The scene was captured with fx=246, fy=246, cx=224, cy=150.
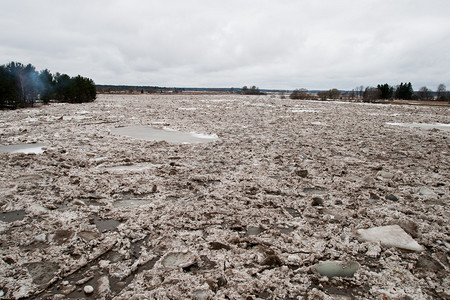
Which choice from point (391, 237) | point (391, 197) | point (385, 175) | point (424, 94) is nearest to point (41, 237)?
point (391, 237)

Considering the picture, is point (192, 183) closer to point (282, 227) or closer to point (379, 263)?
point (282, 227)

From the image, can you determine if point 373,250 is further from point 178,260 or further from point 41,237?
point 41,237

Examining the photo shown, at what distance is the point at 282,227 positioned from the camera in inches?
115

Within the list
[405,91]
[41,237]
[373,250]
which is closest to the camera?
[373,250]

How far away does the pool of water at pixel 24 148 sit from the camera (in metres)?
6.29

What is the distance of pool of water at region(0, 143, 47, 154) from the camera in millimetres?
6293

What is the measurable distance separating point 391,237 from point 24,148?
8306mm

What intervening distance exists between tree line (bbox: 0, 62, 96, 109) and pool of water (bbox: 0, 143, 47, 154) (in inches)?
906

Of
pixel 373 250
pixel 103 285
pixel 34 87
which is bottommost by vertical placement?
pixel 103 285

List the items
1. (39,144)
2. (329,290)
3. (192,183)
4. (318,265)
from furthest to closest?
(39,144)
(192,183)
(318,265)
(329,290)

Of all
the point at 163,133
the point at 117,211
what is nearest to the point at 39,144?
the point at 163,133

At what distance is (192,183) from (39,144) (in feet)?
18.7

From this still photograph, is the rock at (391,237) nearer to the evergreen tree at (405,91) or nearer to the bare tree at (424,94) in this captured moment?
the evergreen tree at (405,91)

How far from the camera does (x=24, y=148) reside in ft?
21.8
